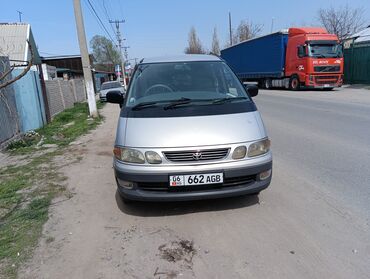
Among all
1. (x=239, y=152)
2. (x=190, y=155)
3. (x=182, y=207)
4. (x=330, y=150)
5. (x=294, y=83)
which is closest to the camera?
(x=190, y=155)

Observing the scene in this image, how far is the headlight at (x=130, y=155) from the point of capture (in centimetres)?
382

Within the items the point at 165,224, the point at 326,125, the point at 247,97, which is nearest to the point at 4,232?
the point at 165,224

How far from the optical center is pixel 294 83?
24.5m

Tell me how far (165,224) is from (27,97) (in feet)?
30.2

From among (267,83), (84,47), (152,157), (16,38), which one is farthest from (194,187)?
(16,38)

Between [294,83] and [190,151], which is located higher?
[190,151]

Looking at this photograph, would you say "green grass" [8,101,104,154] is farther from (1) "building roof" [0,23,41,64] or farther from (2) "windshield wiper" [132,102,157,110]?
(1) "building roof" [0,23,41,64]

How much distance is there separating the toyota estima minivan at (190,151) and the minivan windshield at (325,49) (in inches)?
771

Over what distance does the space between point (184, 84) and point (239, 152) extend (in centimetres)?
157

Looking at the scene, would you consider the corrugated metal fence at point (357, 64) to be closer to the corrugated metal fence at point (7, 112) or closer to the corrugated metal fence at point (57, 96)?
the corrugated metal fence at point (57, 96)

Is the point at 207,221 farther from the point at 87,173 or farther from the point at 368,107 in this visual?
the point at 368,107

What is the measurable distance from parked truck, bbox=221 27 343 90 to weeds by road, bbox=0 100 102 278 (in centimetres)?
1361

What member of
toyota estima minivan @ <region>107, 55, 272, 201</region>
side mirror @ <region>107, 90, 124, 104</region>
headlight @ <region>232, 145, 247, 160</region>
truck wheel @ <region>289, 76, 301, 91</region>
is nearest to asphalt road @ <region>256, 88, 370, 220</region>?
toyota estima minivan @ <region>107, 55, 272, 201</region>

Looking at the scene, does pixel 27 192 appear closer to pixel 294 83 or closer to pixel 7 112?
pixel 7 112
